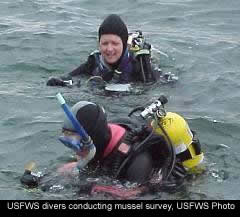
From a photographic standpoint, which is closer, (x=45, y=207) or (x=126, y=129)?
(x=45, y=207)

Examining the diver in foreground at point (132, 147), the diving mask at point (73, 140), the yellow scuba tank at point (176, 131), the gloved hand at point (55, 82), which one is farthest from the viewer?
the gloved hand at point (55, 82)

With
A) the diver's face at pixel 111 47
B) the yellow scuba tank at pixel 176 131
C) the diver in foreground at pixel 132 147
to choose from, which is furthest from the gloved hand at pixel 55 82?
the yellow scuba tank at pixel 176 131

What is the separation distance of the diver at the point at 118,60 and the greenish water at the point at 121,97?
0.65 feet

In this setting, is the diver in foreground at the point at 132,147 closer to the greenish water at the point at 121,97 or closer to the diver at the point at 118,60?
the greenish water at the point at 121,97

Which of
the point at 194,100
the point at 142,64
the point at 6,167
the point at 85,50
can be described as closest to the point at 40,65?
the point at 85,50

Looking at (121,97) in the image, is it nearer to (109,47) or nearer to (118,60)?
(118,60)

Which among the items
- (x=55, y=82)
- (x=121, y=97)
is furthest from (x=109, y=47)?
(x=55, y=82)

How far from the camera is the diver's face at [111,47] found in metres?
8.71

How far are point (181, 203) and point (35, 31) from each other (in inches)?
270

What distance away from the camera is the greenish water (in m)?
6.68

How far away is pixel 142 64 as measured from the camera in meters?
8.72

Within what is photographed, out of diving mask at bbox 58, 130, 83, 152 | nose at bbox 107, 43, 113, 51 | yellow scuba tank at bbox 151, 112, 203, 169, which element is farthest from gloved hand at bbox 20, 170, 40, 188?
nose at bbox 107, 43, 113, 51

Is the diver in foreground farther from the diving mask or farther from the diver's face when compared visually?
the diver's face

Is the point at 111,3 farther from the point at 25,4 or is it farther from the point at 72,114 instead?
the point at 72,114
